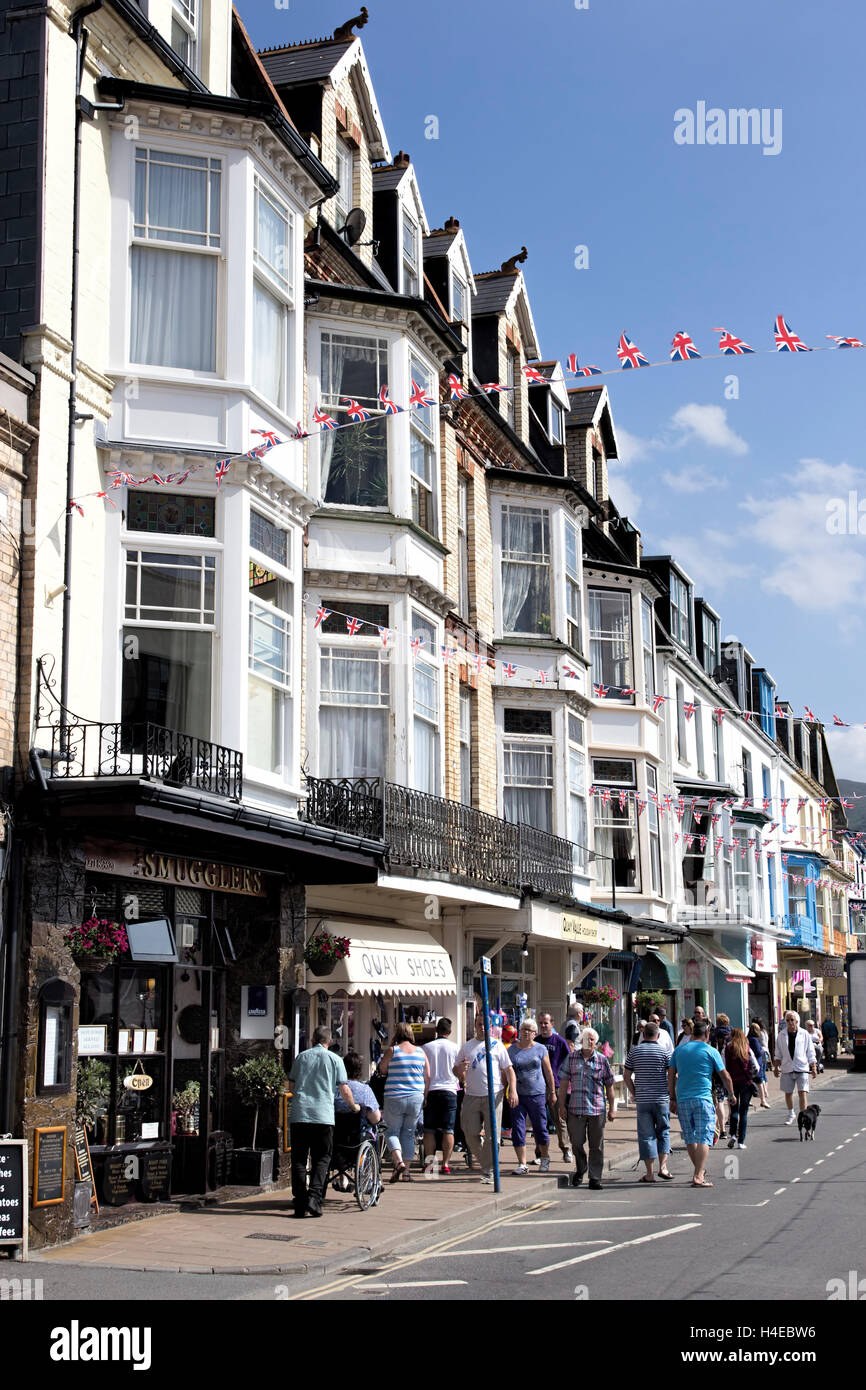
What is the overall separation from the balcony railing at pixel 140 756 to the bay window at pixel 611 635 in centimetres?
1734

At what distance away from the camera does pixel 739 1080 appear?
20.0 metres

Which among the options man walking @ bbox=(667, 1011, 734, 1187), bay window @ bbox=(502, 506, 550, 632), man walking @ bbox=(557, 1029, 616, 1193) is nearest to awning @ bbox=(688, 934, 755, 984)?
bay window @ bbox=(502, 506, 550, 632)

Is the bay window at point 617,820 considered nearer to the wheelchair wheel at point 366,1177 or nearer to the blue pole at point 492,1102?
the blue pole at point 492,1102

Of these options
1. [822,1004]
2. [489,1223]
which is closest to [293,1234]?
[489,1223]

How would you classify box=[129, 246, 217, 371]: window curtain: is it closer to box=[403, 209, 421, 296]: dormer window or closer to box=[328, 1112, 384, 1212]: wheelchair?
box=[328, 1112, 384, 1212]: wheelchair

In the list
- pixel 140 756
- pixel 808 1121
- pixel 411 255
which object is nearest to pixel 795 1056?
pixel 808 1121

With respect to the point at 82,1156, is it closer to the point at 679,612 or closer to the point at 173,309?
the point at 173,309

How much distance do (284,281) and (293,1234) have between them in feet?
31.4

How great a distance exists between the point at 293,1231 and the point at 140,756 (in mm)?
4256

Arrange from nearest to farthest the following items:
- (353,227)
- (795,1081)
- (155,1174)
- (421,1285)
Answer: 1. (421,1285)
2. (155,1174)
3. (353,227)
4. (795,1081)

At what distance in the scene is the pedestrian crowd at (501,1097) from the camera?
13.4 metres

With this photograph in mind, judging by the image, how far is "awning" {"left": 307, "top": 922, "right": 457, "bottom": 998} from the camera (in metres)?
16.8

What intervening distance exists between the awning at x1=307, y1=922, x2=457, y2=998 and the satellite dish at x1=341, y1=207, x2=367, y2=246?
937 cm

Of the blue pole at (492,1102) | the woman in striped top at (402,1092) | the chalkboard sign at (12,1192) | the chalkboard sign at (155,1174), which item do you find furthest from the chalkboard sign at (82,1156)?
the woman in striped top at (402,1092)
